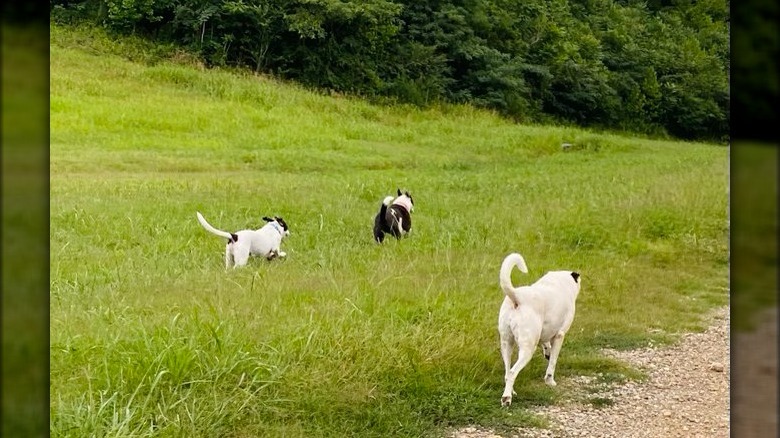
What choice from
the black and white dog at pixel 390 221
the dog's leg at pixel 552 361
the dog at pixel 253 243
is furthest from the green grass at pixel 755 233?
the black and white dog at pixel 390 221

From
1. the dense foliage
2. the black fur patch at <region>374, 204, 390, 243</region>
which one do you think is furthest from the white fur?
the dense foliage

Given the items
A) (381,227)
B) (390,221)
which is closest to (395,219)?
(390,221)

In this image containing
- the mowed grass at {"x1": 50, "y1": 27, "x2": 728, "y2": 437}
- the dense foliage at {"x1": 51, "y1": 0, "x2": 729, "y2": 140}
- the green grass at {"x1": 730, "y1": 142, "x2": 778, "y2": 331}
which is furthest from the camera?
the dense foliage at {"x1": 51, "y1": 0, "x2": 729, "y2": 140}

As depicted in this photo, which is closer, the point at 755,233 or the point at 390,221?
the point at 755,233

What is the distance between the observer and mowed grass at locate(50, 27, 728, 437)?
3.17 metres

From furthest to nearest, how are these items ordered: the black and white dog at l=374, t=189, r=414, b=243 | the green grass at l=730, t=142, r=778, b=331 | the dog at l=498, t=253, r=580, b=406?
the black and white dog at l=374, t=189, r=414, b=243 → the dog at l=498, t=253, r=580, b=406 → the green grass at l=730, t=142, r=778, b=331

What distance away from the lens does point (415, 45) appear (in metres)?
24.6

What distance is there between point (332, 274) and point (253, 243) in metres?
1.24

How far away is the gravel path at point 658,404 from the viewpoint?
3.51 m

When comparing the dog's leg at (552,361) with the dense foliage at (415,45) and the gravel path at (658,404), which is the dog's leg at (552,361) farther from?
the dense foliage at (415,45)

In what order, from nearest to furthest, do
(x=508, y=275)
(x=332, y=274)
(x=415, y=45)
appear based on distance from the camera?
(x=508, y=275) → (x=332, y=274) → (x=415, y=45)

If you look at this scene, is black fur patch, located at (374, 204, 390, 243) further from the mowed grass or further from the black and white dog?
→ the mowed grass

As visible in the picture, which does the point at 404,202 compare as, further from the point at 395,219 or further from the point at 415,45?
the point at 415,45

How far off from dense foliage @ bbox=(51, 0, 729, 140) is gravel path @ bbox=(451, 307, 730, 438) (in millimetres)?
17786
